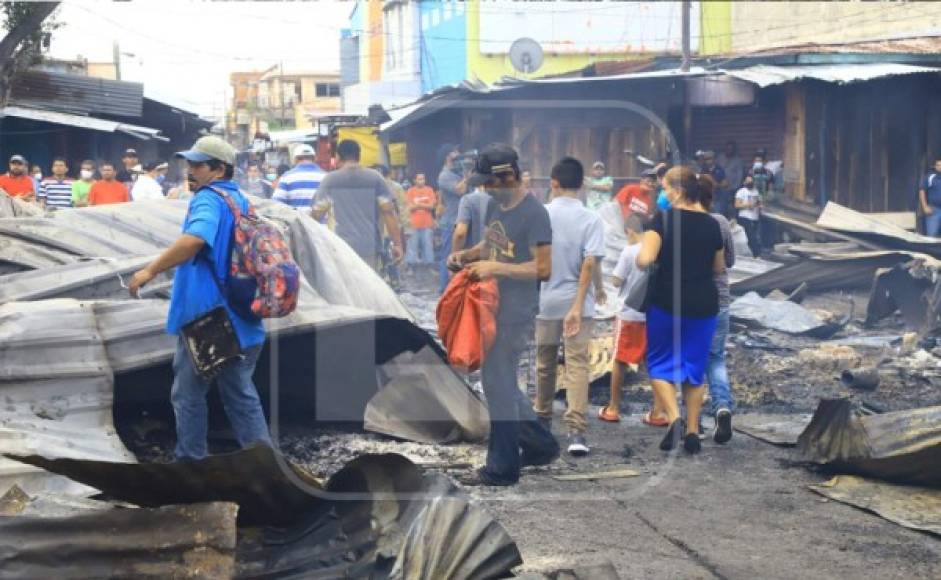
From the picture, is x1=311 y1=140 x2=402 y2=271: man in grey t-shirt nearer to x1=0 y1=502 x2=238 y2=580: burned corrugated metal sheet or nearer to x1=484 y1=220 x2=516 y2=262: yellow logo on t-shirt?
x1=484 y1=220 x2=516 y2=262: yellow logo on t-shirt

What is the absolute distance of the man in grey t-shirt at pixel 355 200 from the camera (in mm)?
10389

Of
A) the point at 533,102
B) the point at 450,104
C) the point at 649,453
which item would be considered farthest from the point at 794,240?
the point at 649,453

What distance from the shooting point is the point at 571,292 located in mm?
6855

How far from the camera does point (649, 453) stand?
6.79 meters

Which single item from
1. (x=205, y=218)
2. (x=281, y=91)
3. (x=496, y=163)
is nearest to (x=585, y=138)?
(x=496, y=163)

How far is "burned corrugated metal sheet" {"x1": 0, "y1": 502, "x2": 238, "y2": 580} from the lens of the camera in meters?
3.71

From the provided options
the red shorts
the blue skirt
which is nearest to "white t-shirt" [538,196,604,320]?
the blue skirt

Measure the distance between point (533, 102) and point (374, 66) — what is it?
2627 centimetres

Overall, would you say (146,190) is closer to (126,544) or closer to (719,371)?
(719,371)

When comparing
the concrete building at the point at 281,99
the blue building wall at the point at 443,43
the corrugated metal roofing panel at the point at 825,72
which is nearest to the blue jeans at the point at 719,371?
the corrugated metal roofing panel at the point at 825,72

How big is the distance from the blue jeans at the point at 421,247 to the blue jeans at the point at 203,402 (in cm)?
1283

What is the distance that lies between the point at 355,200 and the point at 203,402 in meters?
5.39

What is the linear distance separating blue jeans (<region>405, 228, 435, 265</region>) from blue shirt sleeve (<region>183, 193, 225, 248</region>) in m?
13.0

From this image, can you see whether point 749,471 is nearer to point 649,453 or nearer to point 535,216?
point 649,453
